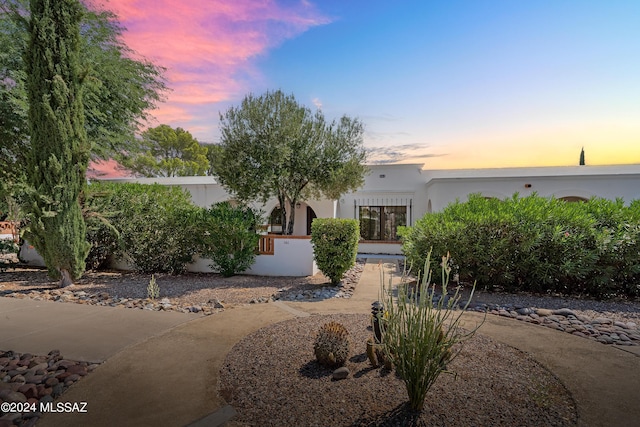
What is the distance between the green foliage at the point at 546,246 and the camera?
261 inches

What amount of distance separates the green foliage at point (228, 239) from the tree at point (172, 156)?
24.6 m

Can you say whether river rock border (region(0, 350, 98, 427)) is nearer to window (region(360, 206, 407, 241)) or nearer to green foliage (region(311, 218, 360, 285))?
green foliage (region(311, 218, 360, 285))

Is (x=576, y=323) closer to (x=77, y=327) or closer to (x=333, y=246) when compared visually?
(x=333, y=246)

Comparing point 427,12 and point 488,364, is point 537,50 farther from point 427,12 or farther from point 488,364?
point 488,364

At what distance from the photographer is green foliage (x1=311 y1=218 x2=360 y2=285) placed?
25.3 feet

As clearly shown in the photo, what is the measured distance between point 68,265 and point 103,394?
5982 mm

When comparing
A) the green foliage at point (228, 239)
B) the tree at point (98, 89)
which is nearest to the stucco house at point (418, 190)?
the green foliage at point (228, 239)

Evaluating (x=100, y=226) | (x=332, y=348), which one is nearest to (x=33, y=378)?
(x=332, y=348)

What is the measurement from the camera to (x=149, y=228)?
359 inches

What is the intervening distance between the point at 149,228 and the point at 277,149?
4.23m

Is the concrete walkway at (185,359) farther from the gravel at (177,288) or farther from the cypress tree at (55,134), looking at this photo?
the cypress tree at (55,134)

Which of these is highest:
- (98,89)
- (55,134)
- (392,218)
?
(98,89)

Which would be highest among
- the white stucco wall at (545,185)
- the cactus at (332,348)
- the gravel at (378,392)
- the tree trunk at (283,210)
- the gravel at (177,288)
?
the white stucco wall at (545,185)

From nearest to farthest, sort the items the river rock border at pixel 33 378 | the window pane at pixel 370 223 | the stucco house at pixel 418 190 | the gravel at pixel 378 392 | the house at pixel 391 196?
the gravel at pixel 378 392 < the river rock border at pixel 33 378 < the stucco house at pixel 418 190 < the house at pixel 391 196 < the window pane at pixel 370 223
